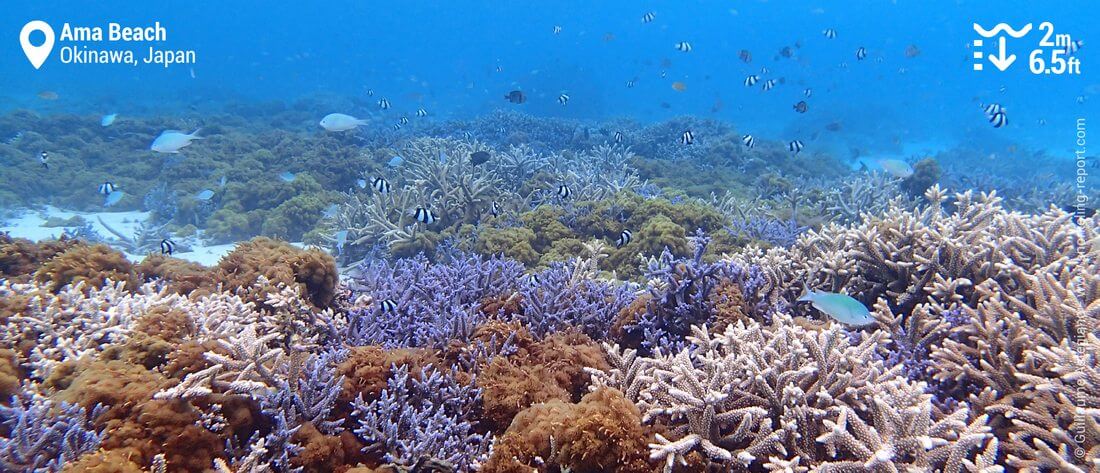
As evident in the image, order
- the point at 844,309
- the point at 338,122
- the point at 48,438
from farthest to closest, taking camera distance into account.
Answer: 1. the point at 338,122
2. the point at 844,309
3. the point at 48,438

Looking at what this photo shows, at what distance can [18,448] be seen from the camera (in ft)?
7.33

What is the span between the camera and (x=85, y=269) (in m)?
4.43

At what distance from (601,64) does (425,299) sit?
81.2 m

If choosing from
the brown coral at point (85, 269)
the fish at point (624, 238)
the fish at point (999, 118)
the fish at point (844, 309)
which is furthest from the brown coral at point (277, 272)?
the fish at point (999, 118)

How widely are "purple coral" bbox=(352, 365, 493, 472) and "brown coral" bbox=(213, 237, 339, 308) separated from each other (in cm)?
178

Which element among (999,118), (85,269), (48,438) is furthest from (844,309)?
(999,118)

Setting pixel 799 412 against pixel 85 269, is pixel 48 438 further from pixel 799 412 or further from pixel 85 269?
pixel 799 412

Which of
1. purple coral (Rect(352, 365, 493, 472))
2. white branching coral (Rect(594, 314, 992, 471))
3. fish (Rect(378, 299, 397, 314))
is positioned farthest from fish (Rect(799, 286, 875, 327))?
fish (Rect(378, 299, 397, 314))

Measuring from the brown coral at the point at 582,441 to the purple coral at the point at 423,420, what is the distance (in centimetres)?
43

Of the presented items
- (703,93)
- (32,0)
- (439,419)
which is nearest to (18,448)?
(439,419)

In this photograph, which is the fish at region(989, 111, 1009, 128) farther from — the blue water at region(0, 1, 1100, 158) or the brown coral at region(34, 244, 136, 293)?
the blue water at region(0, 1, 1100, 158)

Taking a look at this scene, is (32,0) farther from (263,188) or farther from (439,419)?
(439,419)

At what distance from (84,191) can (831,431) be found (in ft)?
55.3

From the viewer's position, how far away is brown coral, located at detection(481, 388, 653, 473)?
86.1 inches
